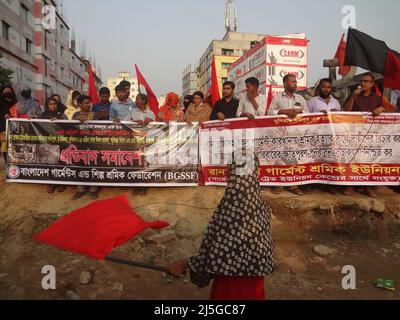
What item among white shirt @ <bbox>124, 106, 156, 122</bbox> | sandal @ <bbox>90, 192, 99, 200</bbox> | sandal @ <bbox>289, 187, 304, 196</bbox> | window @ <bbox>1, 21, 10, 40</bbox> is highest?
window @ <bbox>1, 21, 10, 40</bbox>

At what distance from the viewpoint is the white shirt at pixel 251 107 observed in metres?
6.07

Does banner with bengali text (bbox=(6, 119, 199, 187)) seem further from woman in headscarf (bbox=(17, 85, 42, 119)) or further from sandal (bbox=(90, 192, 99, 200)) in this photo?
woman in headscarf (bbox=(17, 85, 42, 119))

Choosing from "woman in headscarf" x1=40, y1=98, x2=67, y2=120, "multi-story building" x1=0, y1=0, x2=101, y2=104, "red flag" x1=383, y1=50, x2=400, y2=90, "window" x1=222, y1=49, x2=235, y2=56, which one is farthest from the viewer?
"window" x1=222, y1=49, x2=235, y2=56

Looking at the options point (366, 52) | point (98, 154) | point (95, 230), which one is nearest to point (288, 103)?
point (366, 52)

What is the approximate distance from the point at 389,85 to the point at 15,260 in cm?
652

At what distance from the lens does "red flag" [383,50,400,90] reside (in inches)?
217

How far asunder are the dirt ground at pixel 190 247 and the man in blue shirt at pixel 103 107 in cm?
150

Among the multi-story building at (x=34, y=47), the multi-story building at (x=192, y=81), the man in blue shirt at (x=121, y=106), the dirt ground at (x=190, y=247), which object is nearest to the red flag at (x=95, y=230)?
the dirt ground at (x=190, y=247)

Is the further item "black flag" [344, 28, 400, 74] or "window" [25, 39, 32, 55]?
"window" [25, 39, 32, 55]

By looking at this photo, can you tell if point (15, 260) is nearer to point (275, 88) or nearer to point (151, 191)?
point (151, 191)

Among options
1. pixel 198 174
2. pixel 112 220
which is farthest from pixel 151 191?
pixel 112 220

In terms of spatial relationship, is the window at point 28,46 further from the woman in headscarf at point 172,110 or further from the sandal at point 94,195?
the sandal at point 94,195

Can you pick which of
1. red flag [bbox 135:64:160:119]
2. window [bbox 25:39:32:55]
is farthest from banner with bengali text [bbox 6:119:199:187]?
window [bbox 25:39:32:55]

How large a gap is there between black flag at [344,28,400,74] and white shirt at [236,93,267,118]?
1793 mm
